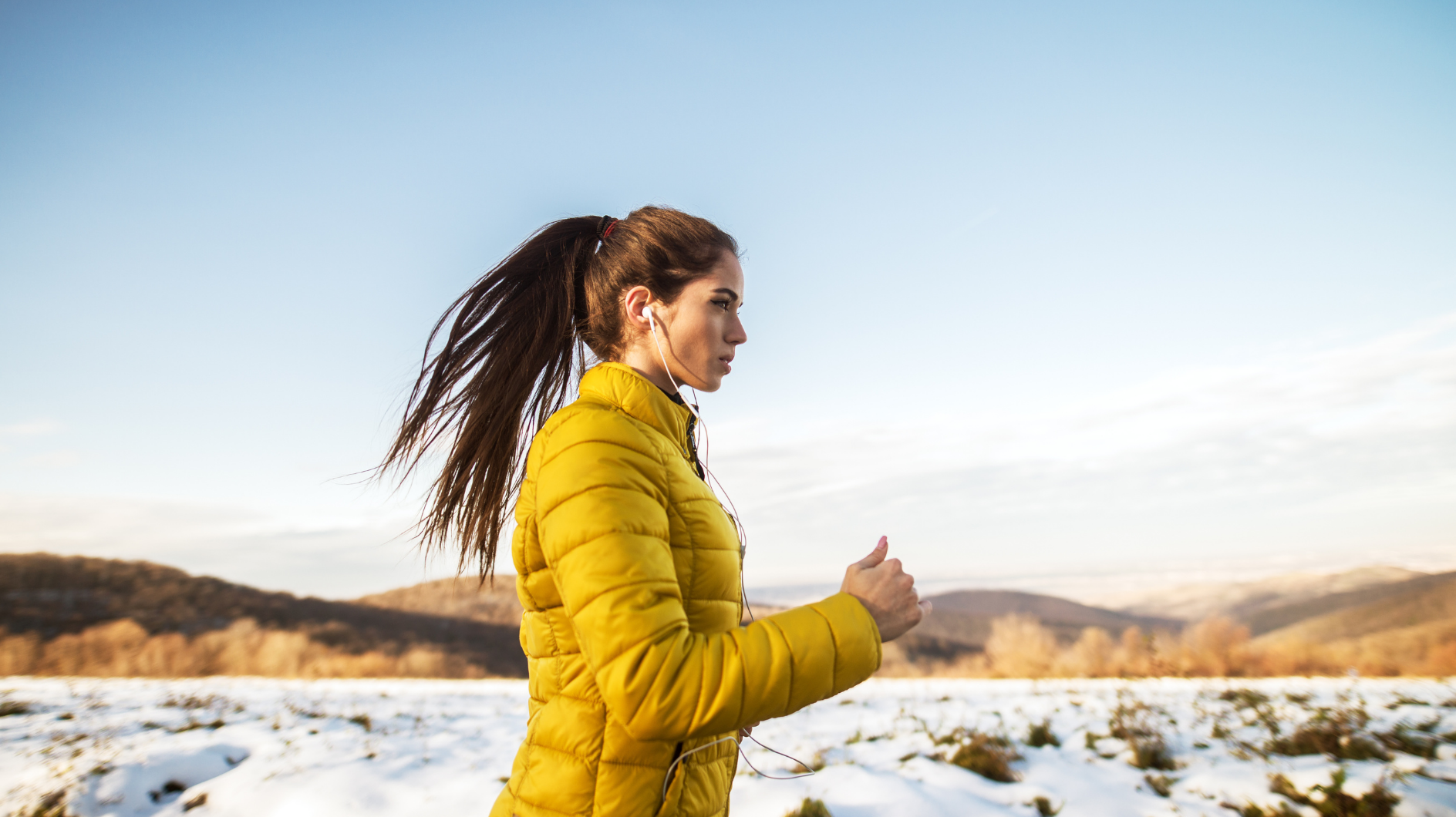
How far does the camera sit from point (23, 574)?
8711 millimetres

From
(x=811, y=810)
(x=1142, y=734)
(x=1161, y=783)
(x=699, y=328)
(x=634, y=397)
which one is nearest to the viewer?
(x=634, y=397)

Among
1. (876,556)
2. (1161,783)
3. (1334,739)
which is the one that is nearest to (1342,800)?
(1161,783)

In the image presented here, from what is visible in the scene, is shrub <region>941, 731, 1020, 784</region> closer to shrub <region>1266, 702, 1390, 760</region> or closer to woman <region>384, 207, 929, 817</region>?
shrub <region>1266, 702, 1390, 760</region>

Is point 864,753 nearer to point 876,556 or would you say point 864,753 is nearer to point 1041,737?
point 1041,737

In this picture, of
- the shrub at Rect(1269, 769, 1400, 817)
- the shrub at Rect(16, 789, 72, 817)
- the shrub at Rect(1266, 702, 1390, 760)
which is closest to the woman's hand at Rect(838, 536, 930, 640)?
the shrub at Rect(1269, 769, 1400, 817)

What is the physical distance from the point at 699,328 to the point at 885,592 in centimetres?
83

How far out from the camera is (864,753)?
15.5ft

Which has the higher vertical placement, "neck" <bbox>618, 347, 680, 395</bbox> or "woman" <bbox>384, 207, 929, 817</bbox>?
"neck" <bbox>618, 347, 680, 395</bbox>

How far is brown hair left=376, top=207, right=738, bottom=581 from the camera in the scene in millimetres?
2154

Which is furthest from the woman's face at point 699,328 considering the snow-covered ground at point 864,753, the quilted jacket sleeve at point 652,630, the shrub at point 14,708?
the shrub at point 14,708

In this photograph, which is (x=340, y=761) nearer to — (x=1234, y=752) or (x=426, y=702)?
(x=426, y=702)

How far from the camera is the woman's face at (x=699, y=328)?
5.92 feet

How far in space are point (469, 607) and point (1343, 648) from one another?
9974 mm

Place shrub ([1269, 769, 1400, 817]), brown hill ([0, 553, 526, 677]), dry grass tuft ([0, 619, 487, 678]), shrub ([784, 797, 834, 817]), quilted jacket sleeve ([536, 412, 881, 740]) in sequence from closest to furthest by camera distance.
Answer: quilted jacket sleeve ([536, 412, 881, 740]), shrub ([1269, 769, 1400, 817]), shrub ([784, 797, 834, 817]), dry grass tuft ([0, 619, 487, 678]), brown hill ([0, 553, 526, 677])
